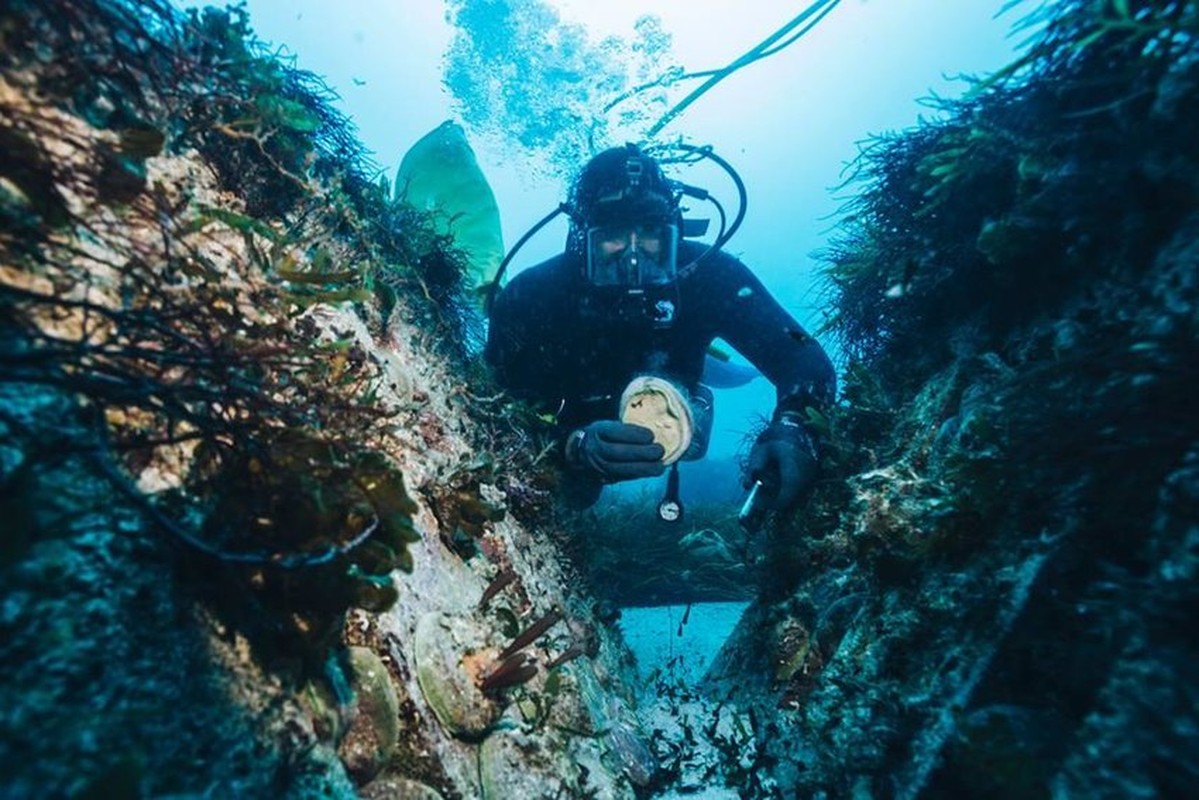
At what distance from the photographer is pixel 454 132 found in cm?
811

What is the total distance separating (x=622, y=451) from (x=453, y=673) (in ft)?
8.27

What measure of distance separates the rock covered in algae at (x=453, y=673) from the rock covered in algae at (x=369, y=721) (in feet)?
0.71

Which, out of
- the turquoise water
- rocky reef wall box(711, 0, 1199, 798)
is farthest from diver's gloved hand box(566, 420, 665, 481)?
the turquoise water

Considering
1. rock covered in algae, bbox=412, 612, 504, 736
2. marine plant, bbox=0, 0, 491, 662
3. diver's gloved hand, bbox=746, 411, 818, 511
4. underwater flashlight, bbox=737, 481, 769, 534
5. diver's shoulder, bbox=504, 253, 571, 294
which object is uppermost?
diver's shoulder, bbox=504, 253, 571, 294

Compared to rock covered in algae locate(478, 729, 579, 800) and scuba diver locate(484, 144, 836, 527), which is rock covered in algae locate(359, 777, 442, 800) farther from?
scuba diver locate(484, 144, 836, 527)

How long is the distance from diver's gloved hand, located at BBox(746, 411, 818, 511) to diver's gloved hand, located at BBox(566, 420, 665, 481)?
81 centimetres

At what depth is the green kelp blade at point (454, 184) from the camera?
774cm

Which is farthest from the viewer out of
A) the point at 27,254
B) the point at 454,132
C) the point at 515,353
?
the point at 454,132

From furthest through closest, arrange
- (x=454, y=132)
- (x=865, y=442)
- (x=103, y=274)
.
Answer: (x=454, y=132)
(x=865, y=442)
(x=103, y=274)

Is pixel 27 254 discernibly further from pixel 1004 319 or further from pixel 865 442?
pixel 865 442

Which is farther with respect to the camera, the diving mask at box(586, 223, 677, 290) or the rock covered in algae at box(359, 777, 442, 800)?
the diving mask at box(586, 223, 677, 290)

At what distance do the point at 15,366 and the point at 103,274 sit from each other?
556 mm

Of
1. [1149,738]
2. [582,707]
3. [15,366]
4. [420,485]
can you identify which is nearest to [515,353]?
[420,485]

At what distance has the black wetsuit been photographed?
6.51 meters
